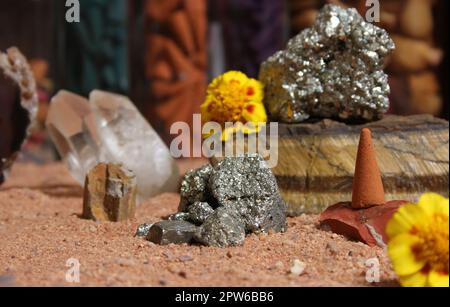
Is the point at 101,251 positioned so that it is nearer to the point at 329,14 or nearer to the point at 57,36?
the point at 329,14

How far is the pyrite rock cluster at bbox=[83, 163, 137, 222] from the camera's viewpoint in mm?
2617

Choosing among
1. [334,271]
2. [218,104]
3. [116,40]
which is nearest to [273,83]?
[218,104]

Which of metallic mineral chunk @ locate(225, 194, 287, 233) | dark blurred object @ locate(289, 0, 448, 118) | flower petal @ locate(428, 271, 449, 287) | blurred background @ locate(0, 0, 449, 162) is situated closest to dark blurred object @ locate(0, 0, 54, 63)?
blurred background @ locate(0, 0, 449, 162)

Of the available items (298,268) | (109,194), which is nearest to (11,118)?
(109,194)

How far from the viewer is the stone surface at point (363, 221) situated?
7.02 ft

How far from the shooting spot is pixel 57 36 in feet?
15.3

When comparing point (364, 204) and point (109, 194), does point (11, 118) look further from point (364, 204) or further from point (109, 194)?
point (364, 204)

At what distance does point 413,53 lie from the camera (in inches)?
171

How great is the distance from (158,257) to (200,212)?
0.97ft

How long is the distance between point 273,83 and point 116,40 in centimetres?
197

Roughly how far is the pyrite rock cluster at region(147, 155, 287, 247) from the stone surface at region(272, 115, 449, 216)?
383mm

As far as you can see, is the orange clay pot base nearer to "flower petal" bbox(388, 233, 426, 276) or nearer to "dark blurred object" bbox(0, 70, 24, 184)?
"flower petal" bbox(388, 233, 426, 276)

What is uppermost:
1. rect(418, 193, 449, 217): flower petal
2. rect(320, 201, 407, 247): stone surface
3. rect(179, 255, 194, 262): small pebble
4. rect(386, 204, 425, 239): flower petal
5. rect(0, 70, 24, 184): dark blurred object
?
rect(0, 70, 24, 184): dark blurred object

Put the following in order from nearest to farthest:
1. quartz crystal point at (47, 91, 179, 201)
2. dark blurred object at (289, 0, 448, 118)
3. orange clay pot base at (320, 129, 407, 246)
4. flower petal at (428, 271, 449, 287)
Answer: flower petal at (428, 271, 449, 287), orange clay pot base at (320, 129, 407, 246), quartz crystal point at (47, 91, 179, 201), dark blurred object at (289, 0, 448, 118)
